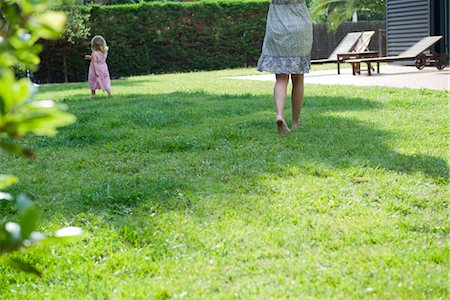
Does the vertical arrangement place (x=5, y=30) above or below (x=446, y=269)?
above

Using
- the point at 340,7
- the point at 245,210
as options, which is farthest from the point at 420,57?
the point at 245,210

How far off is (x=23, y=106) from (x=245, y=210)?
2.55 m

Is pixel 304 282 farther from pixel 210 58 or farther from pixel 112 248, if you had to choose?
pixel 210 58

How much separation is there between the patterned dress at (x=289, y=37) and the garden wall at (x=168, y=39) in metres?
16.4

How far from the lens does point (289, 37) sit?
568cm

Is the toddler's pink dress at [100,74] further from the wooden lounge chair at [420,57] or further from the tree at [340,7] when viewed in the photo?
the tree at [340,7]

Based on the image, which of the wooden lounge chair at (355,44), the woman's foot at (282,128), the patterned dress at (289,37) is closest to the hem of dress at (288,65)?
the patterned dress at (289,37)

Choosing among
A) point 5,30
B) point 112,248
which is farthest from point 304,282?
point 5,30

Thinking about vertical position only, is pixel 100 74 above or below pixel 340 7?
below

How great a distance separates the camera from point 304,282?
2334 millimetres

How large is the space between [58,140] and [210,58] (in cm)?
1816

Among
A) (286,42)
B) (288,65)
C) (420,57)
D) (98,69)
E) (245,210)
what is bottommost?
(245,210)

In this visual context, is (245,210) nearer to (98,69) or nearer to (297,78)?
(297,78)

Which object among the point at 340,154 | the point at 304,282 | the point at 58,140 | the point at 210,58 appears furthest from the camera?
the point at 210,58
